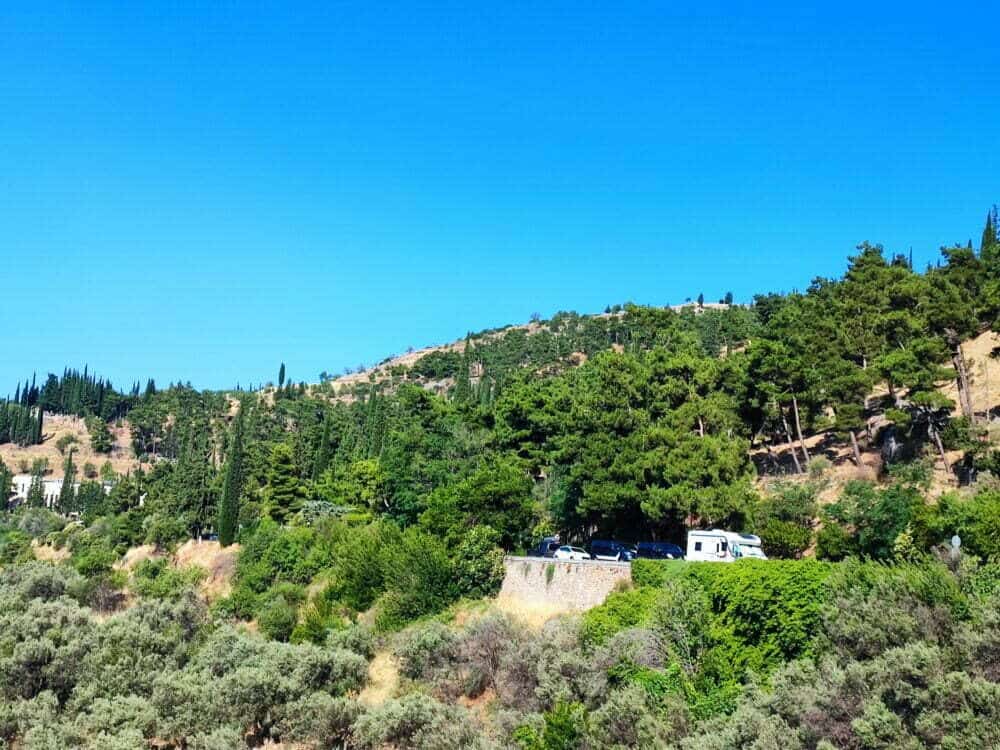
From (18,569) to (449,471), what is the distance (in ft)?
84.7

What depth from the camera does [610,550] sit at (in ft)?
118

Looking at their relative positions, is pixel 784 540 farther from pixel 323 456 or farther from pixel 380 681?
pixel 323 456

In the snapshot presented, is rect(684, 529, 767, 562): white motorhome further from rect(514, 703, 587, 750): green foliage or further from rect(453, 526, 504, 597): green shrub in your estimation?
rect(514, 703, 587, 750): green foliage

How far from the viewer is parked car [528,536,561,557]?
122 feet

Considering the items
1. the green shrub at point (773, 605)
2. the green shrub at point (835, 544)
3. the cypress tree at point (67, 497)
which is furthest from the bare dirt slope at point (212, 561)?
the cypress tree at point (67, 497)

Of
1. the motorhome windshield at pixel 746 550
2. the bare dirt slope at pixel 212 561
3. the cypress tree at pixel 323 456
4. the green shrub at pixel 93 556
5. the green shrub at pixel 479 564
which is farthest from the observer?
the cypress tree at pixel 323 456

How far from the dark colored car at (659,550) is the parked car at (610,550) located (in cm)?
48

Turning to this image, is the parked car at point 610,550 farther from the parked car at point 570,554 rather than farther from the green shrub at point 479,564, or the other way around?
the green shrub at point 479,564

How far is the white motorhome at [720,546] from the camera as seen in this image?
30342mm

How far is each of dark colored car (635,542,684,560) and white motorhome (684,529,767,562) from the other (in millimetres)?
2176

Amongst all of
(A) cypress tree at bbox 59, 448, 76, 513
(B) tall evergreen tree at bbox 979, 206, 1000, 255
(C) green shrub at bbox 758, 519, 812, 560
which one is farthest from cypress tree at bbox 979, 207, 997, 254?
(A) cypress tree at bbox 59, 448, 76, 513

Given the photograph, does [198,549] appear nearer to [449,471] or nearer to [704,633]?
[449,471]

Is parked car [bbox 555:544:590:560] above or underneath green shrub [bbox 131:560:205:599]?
above

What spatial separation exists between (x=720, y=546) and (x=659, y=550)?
11.5 feet
